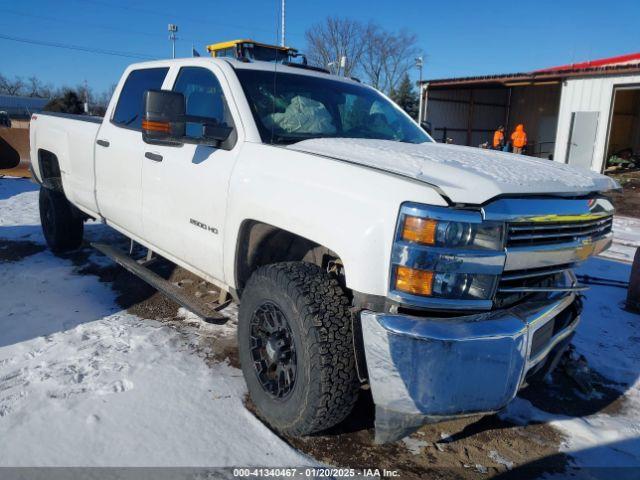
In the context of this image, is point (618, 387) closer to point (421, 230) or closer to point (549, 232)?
point (549, 232)

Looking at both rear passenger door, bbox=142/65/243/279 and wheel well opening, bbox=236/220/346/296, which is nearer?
wheel well opening, bbox=236/220/346/296

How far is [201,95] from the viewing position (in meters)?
3.56

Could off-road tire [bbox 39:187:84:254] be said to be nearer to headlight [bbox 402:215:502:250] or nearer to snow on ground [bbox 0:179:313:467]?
snow on ground [bbox 0:179:313:467]

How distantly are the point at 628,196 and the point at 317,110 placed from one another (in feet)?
40.8

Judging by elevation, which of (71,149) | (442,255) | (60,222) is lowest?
(60,222)

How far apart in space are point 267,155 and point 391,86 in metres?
50.1

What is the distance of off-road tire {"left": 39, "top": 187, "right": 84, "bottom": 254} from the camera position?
5.47 metres

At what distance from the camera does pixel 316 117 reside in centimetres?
348

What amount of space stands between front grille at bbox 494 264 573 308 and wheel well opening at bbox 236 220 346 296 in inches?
32.4

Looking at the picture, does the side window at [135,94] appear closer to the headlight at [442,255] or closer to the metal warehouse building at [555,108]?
the headlight at [442,255]

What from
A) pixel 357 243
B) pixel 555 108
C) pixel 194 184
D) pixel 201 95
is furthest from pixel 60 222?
pixel 555 108

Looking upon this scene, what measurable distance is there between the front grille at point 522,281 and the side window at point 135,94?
3.07 m

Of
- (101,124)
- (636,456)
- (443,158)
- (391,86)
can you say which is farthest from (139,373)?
(391,86)

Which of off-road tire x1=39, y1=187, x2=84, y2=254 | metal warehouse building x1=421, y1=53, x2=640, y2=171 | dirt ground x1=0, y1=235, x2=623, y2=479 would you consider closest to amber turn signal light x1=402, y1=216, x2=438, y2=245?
dirt ground x1=0, y1=235, x2=623, y2=479
